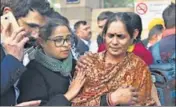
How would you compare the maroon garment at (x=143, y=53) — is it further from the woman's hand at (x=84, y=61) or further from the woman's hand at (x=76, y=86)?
the woman's hand at (x=76, y=86)

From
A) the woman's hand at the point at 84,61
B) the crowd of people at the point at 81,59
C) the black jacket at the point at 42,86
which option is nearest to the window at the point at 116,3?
the crowd of people at the point at 81,59

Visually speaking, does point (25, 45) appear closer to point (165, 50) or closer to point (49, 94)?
point (49, 94)

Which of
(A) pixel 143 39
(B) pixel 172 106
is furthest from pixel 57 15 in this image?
(B) pixel 172 106

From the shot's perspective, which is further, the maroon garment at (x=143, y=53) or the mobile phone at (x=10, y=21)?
the maroon garment at (x=143, y=53)

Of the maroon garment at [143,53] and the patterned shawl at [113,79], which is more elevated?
the maroon garment at [143,53]

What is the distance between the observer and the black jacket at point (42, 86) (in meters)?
7.78

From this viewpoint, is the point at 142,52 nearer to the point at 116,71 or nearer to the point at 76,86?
the point at 116,71

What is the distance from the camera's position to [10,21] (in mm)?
7746

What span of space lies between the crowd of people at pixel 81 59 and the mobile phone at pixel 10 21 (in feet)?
0.04

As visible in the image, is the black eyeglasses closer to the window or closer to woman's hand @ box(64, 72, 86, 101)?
woman's hand @ box(64, 72, 86, 101)

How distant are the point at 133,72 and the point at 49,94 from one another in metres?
0.77

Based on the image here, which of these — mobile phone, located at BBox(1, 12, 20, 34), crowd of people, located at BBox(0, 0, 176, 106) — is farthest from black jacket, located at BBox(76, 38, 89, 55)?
mobile phone, located at BBox(1, 12, 20, 34)

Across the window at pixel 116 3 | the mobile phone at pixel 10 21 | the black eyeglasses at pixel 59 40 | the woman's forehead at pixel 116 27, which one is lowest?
the black eyeglasses at pixel 59 40

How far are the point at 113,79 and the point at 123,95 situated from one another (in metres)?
0.17
